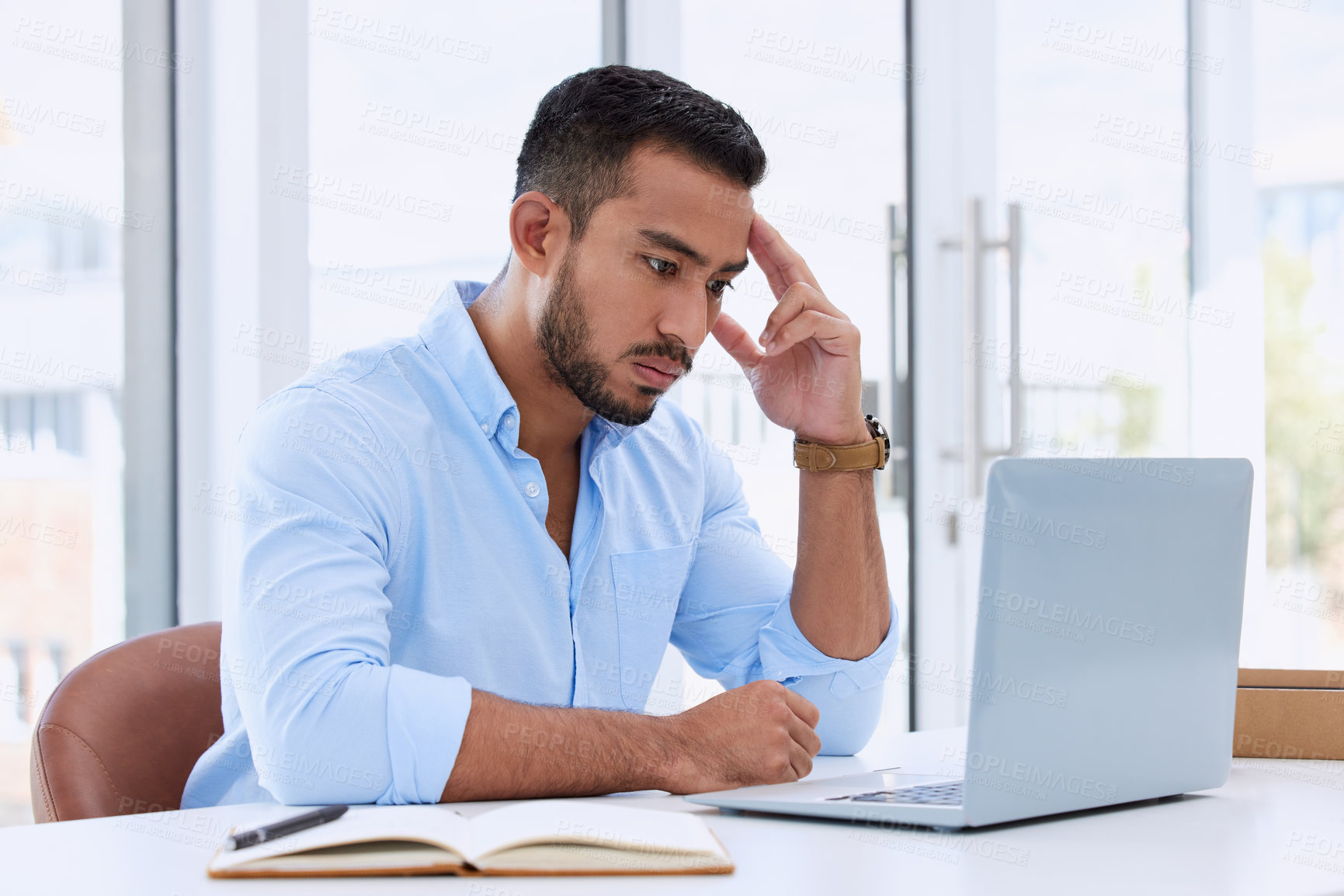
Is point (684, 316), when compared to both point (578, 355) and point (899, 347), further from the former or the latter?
point (899, 347)

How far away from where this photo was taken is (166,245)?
6.53ft

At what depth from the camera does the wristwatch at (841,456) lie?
1426mm

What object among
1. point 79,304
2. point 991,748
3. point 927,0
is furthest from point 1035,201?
point 991,748

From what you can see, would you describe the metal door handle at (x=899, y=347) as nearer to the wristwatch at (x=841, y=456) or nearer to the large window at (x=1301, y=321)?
the large window at (x=1301, y=321)

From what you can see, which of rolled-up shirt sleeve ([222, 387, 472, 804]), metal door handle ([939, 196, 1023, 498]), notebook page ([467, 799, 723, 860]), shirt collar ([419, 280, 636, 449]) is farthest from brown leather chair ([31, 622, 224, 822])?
metal door handle ([939, 196, 1023, 498])

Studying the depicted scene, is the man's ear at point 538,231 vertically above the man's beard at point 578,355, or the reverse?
the man's ear at point 538,231

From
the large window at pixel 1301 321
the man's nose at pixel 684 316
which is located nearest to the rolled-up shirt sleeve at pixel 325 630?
the man's nose at pixel 684 316

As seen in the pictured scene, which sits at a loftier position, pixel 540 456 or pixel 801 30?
pixel 801 30

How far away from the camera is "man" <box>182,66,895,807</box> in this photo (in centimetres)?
94

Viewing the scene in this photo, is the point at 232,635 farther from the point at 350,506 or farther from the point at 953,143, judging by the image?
the point at 953,143

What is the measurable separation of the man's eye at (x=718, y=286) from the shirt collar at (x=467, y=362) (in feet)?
0.64

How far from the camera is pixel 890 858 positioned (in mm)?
742

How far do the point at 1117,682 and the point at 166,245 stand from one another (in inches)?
69.5

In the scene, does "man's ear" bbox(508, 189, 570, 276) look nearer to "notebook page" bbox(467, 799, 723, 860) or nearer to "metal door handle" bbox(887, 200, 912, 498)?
"notebook page" bbox(467, 799, 723, 860)
